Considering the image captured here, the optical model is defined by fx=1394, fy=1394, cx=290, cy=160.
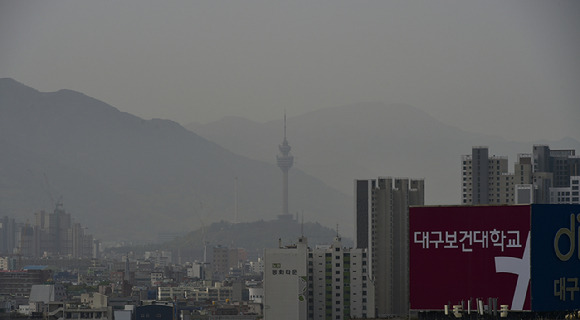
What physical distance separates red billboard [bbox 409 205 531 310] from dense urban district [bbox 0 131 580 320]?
0.07 feet

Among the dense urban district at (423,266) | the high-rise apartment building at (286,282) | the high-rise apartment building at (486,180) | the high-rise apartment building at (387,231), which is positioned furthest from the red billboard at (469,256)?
the high-rise apartment building at (486,180)

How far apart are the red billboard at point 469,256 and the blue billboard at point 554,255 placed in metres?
0.17

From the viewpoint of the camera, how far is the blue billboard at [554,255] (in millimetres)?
29188

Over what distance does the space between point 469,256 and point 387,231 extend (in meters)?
39.6

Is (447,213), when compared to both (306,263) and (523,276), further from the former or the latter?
(306,263)

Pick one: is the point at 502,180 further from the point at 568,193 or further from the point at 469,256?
the point at 469,256

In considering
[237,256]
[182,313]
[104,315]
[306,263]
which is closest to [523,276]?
[306,263]

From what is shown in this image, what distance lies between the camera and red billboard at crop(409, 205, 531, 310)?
29.4 m

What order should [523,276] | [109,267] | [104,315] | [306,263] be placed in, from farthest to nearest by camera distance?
[109,267] → [104,315] → [306,263] → [523,276]

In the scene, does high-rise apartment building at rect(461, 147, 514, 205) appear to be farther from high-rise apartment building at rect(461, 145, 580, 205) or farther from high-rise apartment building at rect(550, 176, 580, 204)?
high-rise apartment building at rect(550, 176, 580, 204)

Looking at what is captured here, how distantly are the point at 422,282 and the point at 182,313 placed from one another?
191 feet

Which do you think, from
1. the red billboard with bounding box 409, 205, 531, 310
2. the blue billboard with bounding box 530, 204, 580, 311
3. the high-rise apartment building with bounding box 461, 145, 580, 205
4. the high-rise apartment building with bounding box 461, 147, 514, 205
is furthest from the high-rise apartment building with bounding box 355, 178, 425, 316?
the blue billboard with bounding box 530, 204, 580, 311

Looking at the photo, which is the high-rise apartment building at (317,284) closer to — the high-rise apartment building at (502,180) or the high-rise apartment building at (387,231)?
the high-rise apartment building at (387,231)

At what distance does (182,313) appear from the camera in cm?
8744
